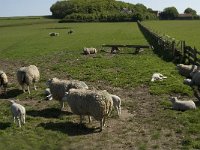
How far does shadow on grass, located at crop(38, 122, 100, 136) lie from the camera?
1307 cm

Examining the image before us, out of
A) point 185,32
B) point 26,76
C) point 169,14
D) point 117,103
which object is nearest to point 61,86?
point 117,103

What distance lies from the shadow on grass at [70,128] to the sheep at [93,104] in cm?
32

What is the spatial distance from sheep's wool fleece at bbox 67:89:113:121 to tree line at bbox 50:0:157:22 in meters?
103

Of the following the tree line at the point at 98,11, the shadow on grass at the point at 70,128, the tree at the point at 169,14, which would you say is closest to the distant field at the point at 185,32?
the shadow on grass at the point at 70,128

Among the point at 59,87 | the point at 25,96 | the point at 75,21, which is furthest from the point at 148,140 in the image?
the point at 75,21

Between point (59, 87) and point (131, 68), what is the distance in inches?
371

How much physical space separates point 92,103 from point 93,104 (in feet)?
0.17

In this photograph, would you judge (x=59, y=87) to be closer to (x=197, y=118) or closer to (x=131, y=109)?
(x=131, y=109)

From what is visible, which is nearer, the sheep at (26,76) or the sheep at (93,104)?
the sheep at (93,104)

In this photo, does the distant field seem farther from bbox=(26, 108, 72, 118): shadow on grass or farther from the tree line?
the tree line

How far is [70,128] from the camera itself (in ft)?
44.1

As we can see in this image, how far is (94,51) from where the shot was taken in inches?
1355

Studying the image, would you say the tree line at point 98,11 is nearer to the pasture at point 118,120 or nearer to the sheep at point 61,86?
the pasture at point 118,120

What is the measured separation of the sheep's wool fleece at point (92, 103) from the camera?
43.1 feet
